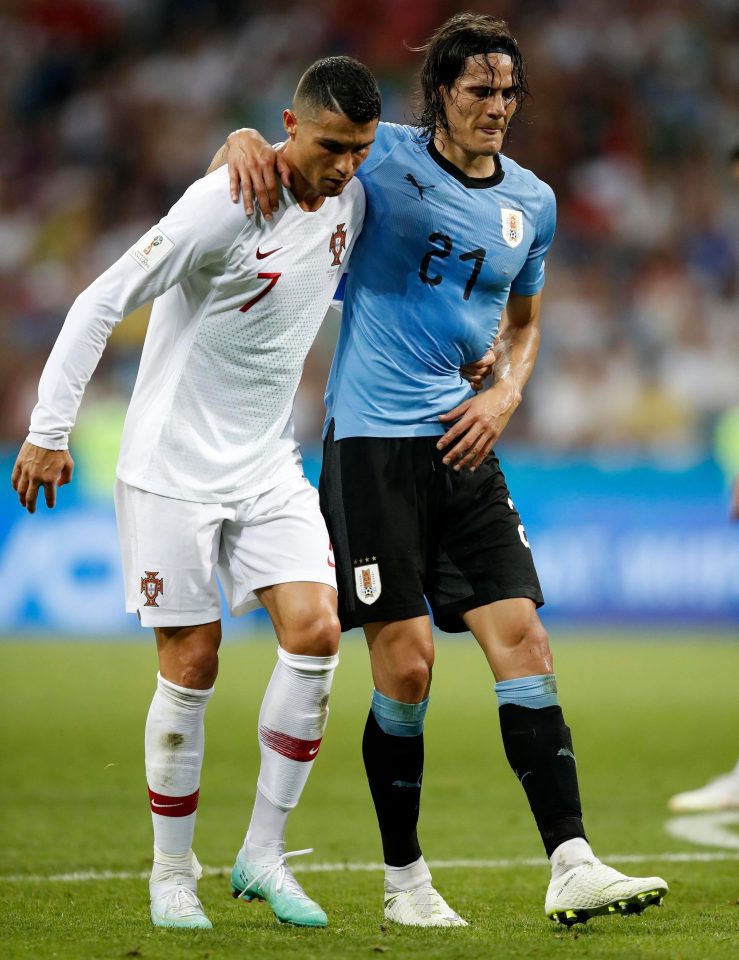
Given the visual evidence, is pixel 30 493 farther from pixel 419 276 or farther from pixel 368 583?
pixel 419 276

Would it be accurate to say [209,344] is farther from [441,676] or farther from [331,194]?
[441,676]

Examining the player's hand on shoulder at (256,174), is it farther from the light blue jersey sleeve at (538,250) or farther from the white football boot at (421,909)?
the white football boot at (421,909)

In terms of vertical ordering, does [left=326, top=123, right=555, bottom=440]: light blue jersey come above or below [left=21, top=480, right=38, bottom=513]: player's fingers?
above

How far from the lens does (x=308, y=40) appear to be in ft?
54.5

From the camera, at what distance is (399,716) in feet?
13.7

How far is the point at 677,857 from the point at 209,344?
8.43 feet

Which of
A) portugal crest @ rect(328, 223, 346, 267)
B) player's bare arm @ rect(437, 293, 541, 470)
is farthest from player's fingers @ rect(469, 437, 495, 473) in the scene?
portugal crest @ rect(328, 223, 346, 267)

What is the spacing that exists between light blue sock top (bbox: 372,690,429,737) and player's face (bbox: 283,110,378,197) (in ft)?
4.74

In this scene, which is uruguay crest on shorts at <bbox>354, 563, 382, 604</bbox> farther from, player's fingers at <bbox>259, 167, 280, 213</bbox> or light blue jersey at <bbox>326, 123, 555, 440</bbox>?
player's fingers at <bbox>259, 167, 280, 213</bbox>

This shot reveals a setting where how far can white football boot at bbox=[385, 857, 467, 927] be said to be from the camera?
4.01 metres

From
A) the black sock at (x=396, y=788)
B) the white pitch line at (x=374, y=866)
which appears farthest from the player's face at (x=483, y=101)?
the white pitch line at (x=374, y=866)

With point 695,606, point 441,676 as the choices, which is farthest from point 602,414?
point 441,676

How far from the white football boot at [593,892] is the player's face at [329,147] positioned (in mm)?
1910

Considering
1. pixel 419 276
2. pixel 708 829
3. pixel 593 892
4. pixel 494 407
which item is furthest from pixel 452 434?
pixel 708 829
